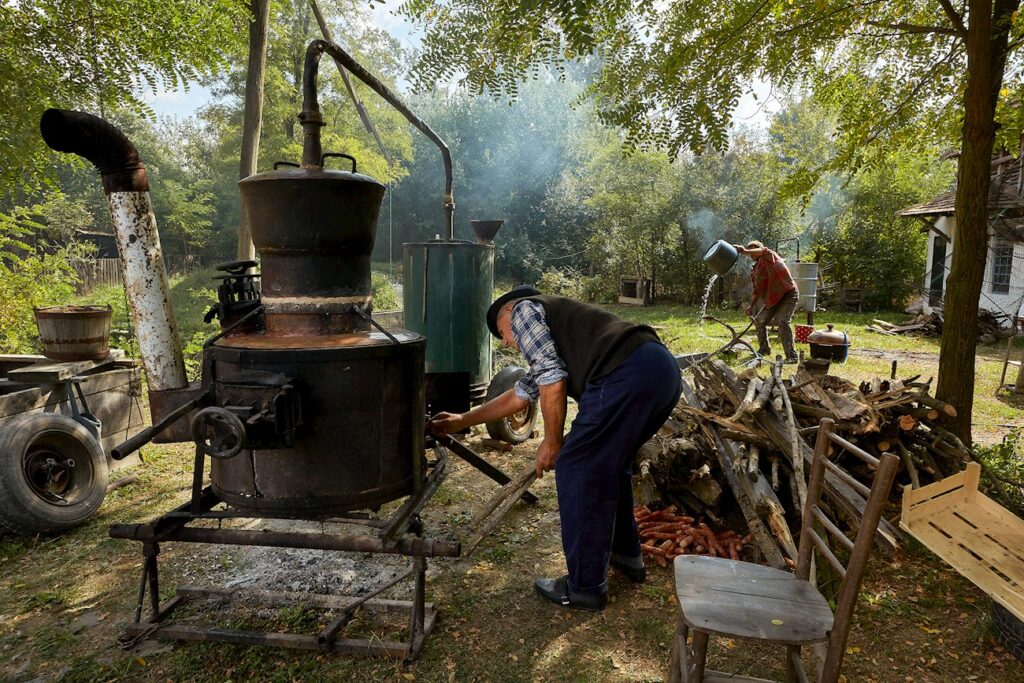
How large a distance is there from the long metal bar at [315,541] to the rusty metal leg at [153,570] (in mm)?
74

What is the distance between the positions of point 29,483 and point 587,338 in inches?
146

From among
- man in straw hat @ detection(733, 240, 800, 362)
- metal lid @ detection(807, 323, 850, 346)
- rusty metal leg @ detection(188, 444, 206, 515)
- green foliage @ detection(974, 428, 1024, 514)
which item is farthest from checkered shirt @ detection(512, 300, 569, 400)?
man in straw hat @ detection(733, 240, 800, 362)

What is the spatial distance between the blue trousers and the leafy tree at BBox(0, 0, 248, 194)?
613 centimetres

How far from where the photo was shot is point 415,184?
99.1ft

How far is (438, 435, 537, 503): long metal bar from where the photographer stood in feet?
12.0

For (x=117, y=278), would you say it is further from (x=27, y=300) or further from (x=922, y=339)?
(x=922, y=339)

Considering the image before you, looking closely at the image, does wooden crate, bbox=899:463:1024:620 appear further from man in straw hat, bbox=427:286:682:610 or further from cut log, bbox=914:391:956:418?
cut log, bbox=914:391:956:418

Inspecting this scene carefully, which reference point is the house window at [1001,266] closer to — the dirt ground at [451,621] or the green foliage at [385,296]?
the dirt ground at [451,621]

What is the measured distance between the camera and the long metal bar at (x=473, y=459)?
367cm

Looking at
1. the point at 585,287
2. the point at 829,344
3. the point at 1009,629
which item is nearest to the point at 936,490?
the point at 1009,629

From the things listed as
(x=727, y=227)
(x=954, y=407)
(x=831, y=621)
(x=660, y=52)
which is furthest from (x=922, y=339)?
(x=831, y=621)

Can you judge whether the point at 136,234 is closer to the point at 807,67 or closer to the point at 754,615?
the point at 754,615

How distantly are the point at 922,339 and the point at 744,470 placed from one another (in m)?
11.6

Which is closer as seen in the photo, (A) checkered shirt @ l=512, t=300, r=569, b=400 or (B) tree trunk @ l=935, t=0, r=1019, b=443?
(A) checkered shirt @ l=512, t=300, r=569, b=400
